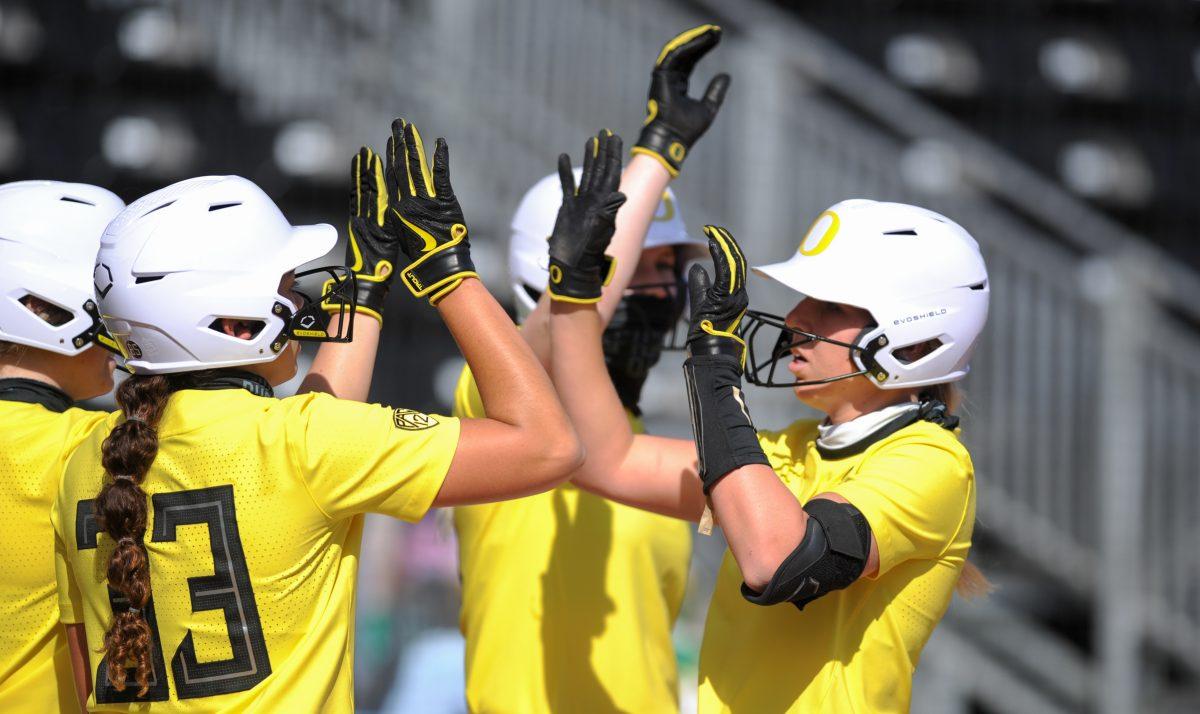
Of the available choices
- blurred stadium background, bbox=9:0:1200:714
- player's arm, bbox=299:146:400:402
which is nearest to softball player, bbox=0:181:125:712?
player's arm, bbox=299:146:400:402

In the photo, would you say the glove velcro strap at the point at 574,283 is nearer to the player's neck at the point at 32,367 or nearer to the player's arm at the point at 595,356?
the player's arm at the point at 595,356

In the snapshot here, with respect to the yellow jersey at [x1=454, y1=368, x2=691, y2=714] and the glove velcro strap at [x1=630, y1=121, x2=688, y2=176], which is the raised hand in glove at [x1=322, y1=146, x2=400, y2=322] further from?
the glove velcro strap at [x1=630, y1=121, x2=688, y2=176]

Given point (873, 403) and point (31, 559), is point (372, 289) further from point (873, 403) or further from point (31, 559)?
A: point (873, 403)

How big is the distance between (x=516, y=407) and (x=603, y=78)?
15.9 feet

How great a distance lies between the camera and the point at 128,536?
2.02 meters

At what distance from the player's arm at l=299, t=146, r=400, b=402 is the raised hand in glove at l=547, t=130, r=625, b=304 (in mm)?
337

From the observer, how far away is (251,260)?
6.96 ft

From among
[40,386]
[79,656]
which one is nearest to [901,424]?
[79,656]

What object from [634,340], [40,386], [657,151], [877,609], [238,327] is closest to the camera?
[238,327]

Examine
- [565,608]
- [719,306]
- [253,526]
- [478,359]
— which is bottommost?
[565,608]

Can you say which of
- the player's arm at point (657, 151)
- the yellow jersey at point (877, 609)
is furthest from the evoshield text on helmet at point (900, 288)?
the player's arm at point (657, 151)

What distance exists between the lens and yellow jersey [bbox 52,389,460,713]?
79.6 inches

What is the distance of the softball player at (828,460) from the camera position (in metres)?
2.12

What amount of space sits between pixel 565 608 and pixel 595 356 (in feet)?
1.91
